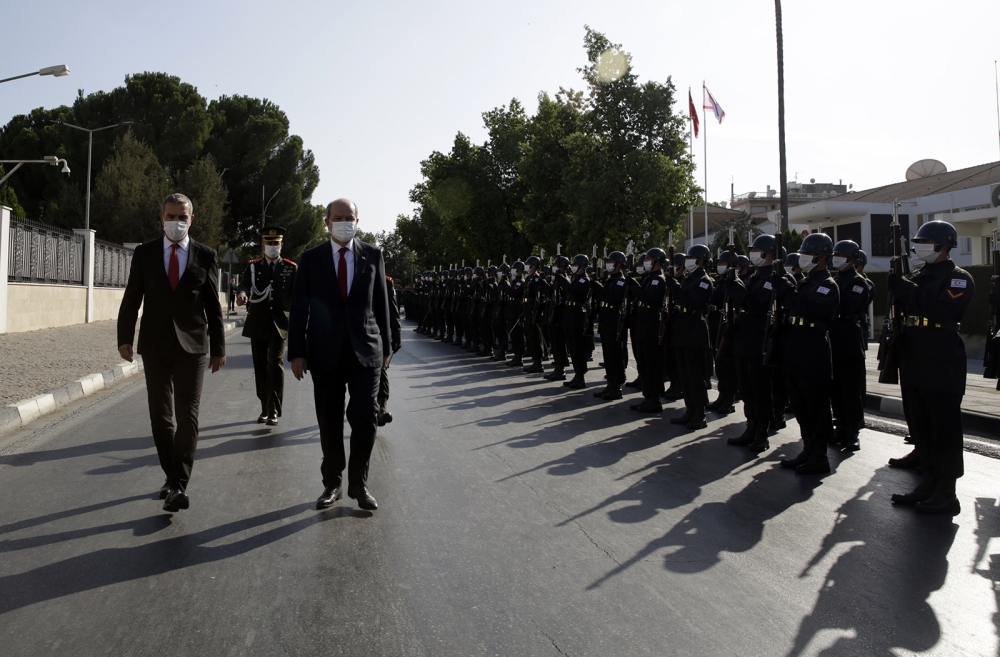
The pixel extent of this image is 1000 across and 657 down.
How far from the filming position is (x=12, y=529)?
487 centimetres

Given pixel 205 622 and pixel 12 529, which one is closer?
pixel 205 622

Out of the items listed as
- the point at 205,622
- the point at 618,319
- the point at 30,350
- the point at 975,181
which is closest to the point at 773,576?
the point at 205,622

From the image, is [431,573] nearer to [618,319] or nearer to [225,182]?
[618,319]

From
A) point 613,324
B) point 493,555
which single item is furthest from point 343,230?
point 613,324

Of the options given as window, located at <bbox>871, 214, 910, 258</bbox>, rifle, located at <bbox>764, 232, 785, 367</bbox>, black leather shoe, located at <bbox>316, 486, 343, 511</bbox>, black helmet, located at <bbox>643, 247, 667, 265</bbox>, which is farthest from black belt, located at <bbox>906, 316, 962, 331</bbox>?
window, located at <bbox>871, 214, 910, 258</bbox>

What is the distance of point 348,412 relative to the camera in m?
5.26

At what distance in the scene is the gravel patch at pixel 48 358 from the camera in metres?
10.9

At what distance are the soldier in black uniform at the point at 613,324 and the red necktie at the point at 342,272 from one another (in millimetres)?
6145

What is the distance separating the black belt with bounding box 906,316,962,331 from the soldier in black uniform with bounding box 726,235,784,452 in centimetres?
183

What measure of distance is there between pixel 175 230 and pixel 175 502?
164 cm

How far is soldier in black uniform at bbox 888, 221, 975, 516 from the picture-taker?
544cm

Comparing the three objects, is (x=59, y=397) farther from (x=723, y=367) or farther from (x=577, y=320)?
(x=723, y=367)


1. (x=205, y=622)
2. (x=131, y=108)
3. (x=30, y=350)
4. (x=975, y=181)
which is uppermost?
(x=131, y=108)

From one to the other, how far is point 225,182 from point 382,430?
4741 centimetres
